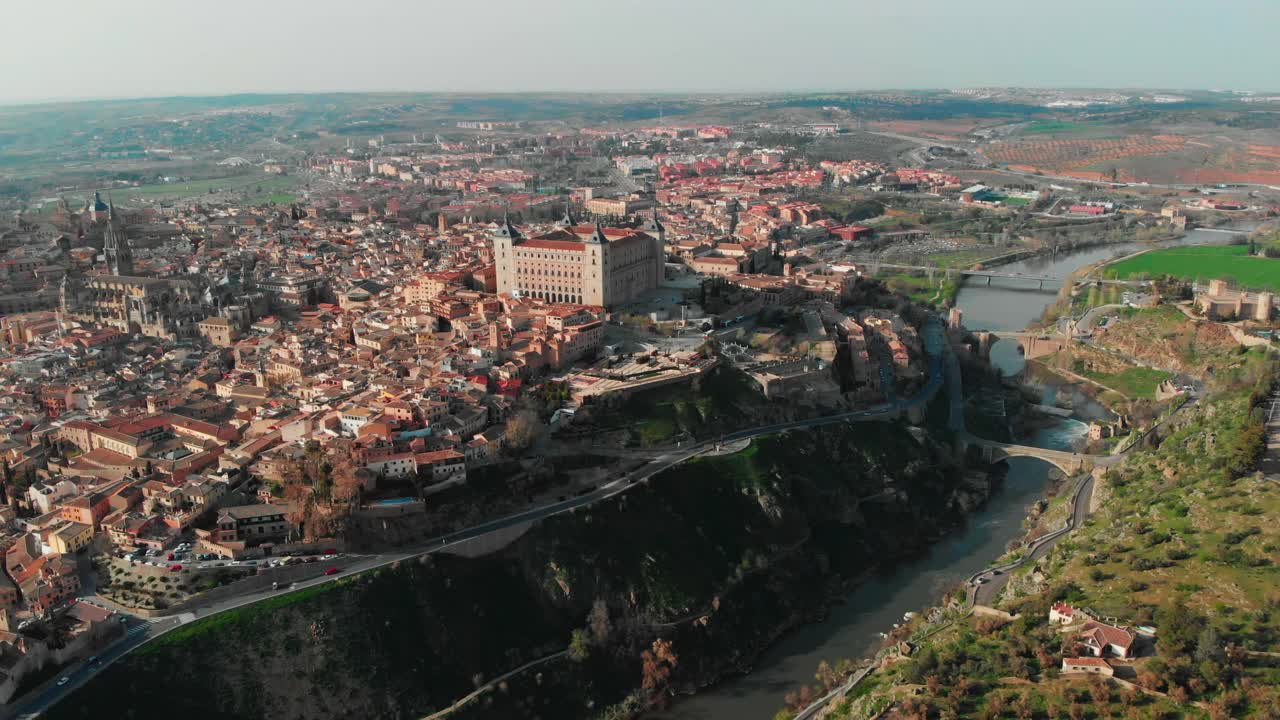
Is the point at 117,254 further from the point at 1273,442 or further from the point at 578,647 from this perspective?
the point at 1273,442

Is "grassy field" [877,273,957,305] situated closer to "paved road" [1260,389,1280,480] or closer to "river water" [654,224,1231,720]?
"river water" [654,224,1231,720]

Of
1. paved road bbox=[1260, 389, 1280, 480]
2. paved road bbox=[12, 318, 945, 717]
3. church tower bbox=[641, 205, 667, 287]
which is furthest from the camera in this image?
church tower bbox=[641, 205, 667, 287]

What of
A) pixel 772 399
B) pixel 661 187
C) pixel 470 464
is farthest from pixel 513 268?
pixel 661 187

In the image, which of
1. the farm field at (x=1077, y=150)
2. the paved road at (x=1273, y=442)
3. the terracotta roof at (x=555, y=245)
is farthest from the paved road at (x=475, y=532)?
the farm field at (x=1077, y=150)

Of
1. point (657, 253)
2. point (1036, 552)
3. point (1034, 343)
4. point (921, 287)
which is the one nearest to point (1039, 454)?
point (1036, 552)

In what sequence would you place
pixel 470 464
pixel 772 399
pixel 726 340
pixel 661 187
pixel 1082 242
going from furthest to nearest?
pixel 661 187, pixel 1082 242, pixel 726 340, pixel 772 399, pixel 470 464

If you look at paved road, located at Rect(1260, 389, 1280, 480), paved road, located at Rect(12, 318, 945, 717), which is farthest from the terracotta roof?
paved road, located at Rect(1260, 389, 1280, 480)

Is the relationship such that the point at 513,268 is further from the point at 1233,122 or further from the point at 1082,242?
the point at 1233,122
